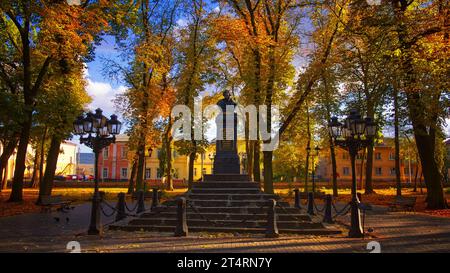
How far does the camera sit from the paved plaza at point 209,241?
9.23 metres

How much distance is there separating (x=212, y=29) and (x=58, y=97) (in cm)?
1055

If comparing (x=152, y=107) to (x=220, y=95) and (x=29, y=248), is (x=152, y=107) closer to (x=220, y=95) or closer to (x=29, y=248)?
(x=220, y=95)

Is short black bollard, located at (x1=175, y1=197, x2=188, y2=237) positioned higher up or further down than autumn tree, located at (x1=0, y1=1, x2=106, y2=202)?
further down

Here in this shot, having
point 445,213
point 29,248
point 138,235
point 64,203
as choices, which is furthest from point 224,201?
point 445,213

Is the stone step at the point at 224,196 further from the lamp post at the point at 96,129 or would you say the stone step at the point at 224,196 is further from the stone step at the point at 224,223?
the lamp post at the point at 96,129

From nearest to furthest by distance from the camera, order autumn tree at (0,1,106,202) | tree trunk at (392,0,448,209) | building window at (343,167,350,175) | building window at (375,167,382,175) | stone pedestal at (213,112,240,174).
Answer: tree trunk at (392,0,448,209), stone pedestal at (213,112,240,174), autumn tree at (0,1,106,202), building window at (375,167,382,175), building window at (343,167,350,175)

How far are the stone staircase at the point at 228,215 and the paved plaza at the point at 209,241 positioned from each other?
0.62 meters

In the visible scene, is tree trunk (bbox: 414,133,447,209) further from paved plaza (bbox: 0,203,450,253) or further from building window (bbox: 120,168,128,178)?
building window (bbox: 120,168,128,178)

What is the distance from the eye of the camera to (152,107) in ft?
→ 92.2

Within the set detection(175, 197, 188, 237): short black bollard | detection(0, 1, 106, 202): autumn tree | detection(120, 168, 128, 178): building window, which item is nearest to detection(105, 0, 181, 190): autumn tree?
detection(0, 1, 106, 202): autumn tree

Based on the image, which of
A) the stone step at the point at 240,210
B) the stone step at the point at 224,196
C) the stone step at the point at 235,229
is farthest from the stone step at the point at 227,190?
the stone step at the point at 235,229

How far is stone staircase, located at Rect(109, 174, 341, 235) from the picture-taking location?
40.0 feet

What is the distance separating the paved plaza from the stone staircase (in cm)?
62

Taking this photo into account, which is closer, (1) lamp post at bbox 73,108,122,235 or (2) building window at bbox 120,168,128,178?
(1) lamp post at bbox 73,108,122,235
